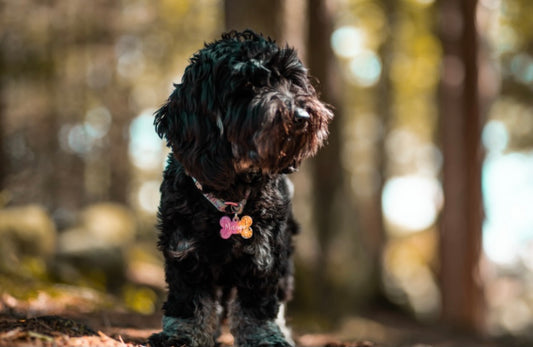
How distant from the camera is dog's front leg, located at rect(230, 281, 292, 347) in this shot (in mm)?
3818

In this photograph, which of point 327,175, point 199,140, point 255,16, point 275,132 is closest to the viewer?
point 275,132

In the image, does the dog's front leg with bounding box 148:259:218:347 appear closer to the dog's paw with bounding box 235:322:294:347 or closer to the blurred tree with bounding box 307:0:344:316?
the dog's paw with bounding box 235:322:294:347

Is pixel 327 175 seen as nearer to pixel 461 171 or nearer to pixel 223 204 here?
pixel 461 171

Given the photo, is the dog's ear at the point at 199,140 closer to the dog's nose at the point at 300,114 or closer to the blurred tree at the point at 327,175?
the dog's nose at the point at 300,114

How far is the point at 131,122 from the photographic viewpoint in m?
15.6

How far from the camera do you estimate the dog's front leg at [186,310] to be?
377cm

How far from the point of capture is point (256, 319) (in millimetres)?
3867

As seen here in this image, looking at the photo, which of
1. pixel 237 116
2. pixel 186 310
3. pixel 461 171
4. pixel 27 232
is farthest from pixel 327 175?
pixel 237 116

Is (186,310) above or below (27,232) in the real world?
below

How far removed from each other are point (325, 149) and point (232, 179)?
5.72 meters

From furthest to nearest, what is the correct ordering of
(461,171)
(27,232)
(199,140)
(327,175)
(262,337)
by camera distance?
(461,171)
(327,175)
(27,232)
(262,337)
(199,140)

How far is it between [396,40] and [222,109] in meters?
14.9

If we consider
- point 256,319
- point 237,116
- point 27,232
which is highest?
point 27,232

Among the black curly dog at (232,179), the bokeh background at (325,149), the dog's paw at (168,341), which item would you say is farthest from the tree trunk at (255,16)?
the dog's paw at (168,341)
